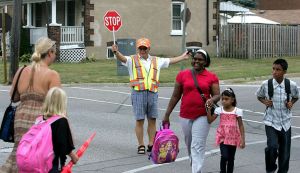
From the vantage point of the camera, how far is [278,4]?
68062 mm

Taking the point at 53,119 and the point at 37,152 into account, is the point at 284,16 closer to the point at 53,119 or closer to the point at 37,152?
the point at 53,119

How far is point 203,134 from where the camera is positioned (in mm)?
8992

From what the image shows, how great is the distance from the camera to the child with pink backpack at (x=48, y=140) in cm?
644

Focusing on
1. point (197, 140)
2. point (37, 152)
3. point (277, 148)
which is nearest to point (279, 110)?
point (277, 148)

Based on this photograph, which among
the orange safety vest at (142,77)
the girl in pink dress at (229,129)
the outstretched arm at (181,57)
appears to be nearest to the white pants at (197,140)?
the girl in pink dress at (229,129)

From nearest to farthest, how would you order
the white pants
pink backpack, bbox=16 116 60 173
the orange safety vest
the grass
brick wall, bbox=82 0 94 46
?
pink backpack, bbox=16 116 60 173, the white pants, the orange safety vest, the grass, brick wall, bbox=82 0 94 46

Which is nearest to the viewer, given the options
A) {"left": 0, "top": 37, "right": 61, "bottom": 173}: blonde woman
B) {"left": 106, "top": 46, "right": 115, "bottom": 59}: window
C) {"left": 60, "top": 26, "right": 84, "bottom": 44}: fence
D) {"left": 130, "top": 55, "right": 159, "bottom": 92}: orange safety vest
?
{"left": 0, "top": 37, "right": 61, "bottom": 173}: blonde woman

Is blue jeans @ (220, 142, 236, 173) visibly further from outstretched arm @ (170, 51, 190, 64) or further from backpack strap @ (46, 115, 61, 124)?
backpack strap @ (46, 115, 61, 124)

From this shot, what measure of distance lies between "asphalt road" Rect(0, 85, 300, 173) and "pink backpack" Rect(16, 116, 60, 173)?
345 centimetres

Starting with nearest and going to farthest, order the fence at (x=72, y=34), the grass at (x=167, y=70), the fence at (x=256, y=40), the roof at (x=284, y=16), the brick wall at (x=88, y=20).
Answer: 1. the grass at (x=167, y=70)
2. the brick wall at (x=88, y=20)
3. the fence at (x=72, y=34)
4. the fence at (x=256, y=40)
5. the roof at (x=284, y=16)

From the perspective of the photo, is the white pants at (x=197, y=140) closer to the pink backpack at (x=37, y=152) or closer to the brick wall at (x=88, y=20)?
the pink backpack at (x=37, y=152)

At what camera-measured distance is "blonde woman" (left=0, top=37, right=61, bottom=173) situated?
7258 millimetres

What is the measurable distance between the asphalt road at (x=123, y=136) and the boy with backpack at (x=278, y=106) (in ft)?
2.78

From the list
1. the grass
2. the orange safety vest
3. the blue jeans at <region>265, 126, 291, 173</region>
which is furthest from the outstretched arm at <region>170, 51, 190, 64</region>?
the grass
